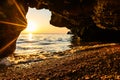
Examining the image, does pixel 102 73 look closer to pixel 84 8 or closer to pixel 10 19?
pixel 10 19

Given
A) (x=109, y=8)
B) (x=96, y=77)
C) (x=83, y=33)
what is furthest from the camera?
(x=83, y=33)

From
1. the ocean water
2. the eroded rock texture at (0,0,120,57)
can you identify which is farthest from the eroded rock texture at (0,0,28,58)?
the ocean water

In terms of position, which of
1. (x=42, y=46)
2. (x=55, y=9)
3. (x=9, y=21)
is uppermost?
(x=9, y=21)

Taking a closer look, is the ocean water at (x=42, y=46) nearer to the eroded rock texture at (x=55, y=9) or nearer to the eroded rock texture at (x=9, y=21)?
the eroded rock texture at (x=55, y=9)

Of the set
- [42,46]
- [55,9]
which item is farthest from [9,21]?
[42,46]

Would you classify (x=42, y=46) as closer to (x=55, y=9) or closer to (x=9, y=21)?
(x=55, y=9)

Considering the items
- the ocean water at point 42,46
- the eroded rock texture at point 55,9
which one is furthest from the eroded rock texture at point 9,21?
the ocean water at point 42,46

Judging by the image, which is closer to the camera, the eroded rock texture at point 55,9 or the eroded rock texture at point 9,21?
the eroded rock texture at point 9,21

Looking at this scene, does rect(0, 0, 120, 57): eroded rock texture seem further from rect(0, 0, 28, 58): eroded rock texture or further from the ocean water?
the ocean water

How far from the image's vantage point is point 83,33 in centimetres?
4134

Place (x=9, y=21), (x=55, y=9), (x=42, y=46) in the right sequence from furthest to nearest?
(x=42, y=46) → (x=55, y=9) → (x=9, y=21)

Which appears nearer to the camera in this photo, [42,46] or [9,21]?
[9,21]

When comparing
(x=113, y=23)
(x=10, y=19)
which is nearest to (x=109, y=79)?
(x=10, y=19)

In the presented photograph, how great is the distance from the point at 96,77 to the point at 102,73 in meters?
0.55
